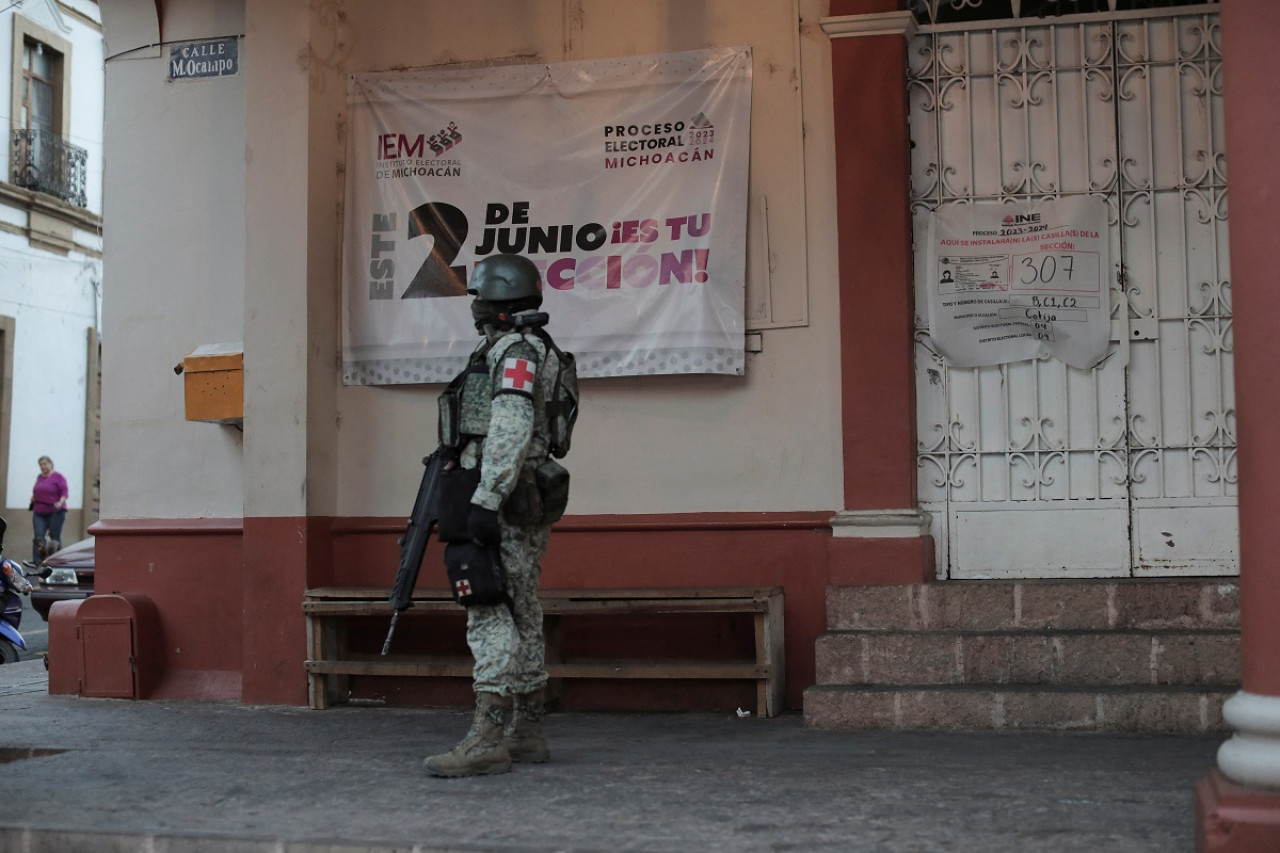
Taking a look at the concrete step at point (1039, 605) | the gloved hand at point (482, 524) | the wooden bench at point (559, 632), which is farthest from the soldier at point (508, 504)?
the concrete step at point (1039, 605)

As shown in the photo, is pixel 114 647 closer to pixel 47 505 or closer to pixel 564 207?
pixel 564 207

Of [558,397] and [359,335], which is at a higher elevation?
[359,335]

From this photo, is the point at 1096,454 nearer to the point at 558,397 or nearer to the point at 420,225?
the point at 558,397

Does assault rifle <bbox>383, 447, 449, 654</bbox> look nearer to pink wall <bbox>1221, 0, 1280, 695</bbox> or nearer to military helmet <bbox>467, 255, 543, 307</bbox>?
military helmet <bbox>467, 255, 543, 307</bbox>

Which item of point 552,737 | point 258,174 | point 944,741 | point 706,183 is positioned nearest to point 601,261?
point 706,183

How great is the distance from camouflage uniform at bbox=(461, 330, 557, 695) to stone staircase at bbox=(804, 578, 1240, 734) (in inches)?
63.2

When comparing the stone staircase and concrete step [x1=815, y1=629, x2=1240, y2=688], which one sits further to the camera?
concrete step [x1=815, y1=629, x2=1240, y2=688]

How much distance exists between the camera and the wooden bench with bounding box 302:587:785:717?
716 centimetres

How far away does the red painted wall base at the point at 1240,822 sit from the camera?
4.00m

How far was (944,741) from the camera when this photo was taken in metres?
6.32

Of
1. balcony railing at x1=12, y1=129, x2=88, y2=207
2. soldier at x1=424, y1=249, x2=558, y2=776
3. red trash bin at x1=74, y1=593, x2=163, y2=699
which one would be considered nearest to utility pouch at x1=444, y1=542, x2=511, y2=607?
soldier at x1=424, y1=249, x2=558, y2=776

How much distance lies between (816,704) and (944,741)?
2.24 ft

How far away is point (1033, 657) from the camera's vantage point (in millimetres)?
6754

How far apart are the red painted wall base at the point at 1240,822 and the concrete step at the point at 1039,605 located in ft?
9.20
